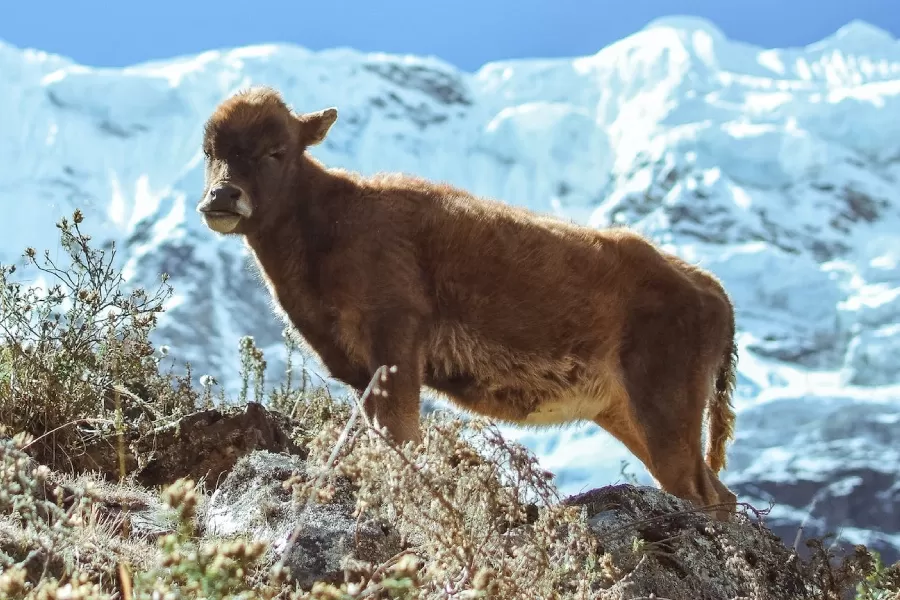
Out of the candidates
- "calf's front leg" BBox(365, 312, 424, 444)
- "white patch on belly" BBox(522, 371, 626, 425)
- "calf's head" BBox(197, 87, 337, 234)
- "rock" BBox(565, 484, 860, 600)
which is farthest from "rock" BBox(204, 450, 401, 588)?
"white patch on belly" BBox(522, 371, 626, 425)

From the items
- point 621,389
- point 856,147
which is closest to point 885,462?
point 856,147

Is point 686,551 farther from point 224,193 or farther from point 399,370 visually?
point 224,193

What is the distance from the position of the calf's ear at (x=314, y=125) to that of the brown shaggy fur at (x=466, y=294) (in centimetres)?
2

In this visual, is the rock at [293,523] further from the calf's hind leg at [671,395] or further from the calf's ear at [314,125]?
the calf's ear at [314,125]

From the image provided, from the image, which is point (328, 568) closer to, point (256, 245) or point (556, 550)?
point (556, 550)

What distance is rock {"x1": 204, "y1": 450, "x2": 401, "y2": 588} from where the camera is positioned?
350cm

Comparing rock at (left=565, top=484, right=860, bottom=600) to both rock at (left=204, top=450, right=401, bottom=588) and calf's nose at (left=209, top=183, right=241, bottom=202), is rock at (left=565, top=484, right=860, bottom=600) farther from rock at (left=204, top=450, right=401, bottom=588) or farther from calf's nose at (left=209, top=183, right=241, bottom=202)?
calf's nose at (left=209, top=183, right=241, bottom=202)

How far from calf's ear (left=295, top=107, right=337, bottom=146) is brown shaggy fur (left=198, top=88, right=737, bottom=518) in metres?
0.02

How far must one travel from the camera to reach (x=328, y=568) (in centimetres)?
349

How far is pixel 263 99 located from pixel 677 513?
141 inches

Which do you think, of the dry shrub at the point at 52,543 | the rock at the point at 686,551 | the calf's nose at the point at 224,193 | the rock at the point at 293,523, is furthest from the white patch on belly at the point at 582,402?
the dry shrub at the point at 52,543

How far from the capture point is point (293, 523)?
3752 mm

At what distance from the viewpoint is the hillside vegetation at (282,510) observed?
253 centimetres

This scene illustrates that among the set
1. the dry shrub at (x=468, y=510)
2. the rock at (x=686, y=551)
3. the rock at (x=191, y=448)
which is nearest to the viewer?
the dry shrub at (x=468, y=510)
